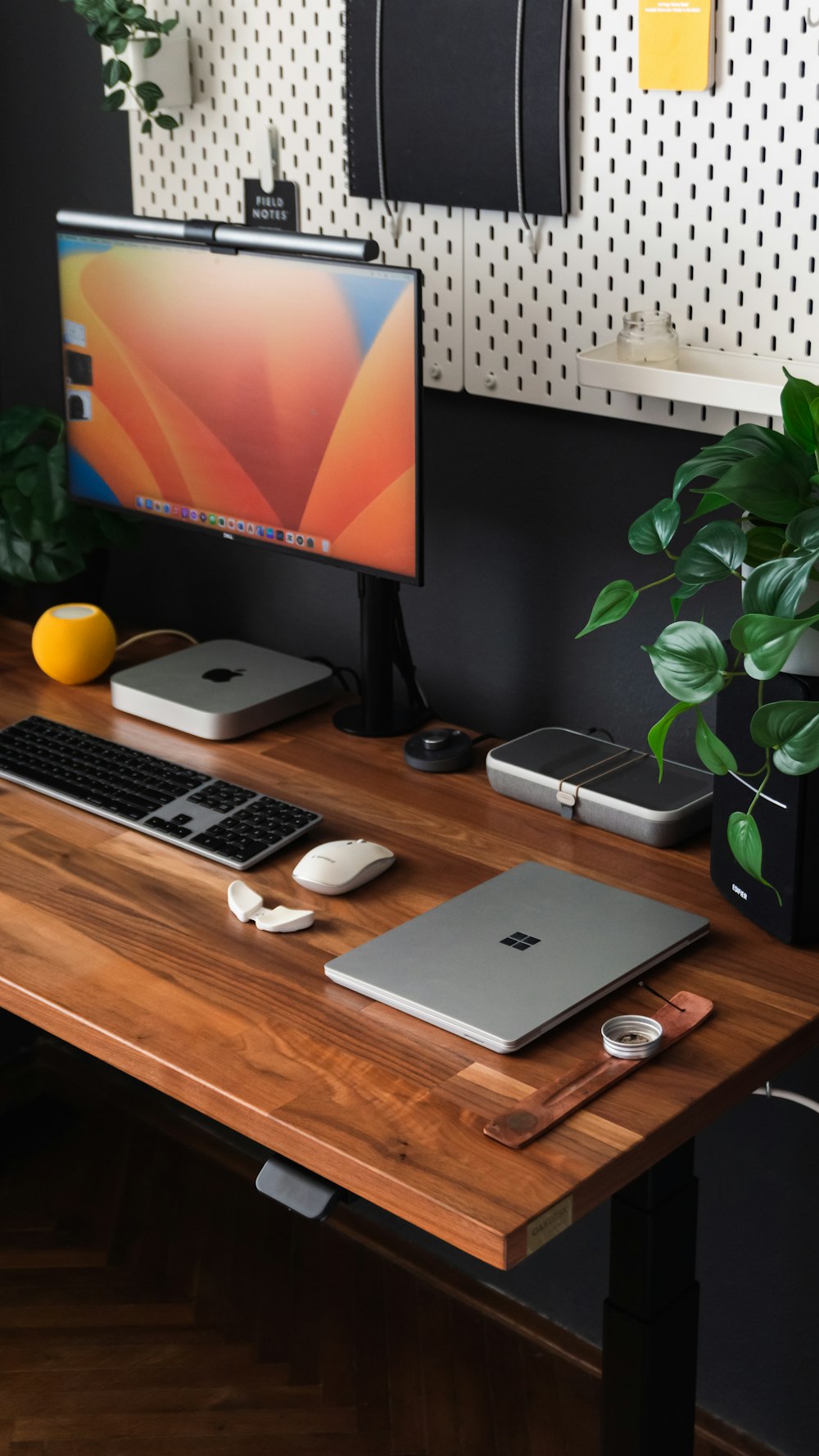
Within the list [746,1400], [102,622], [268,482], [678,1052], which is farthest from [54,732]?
[746,1400]

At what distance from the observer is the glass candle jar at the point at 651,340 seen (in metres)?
1.50

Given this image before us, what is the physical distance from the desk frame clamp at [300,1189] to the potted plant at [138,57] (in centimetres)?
133

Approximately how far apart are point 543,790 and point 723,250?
553 mm

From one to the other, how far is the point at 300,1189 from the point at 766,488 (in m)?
0.62

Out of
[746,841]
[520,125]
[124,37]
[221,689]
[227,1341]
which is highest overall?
[124,37]

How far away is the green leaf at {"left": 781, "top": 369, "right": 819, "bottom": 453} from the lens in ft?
3.84

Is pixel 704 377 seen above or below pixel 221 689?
above

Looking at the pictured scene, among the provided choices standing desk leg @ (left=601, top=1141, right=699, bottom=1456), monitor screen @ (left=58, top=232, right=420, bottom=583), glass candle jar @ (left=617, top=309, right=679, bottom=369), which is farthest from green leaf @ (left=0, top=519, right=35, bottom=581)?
standing desk leg @ (left=601, top=1141, right=699, bottom=1456)

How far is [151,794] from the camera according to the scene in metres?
1.59

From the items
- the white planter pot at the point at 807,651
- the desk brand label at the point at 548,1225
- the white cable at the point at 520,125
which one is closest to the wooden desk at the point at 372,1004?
the desk brand label at the point at 548,1225

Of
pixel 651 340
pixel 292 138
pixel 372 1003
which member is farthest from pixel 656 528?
pixel 292 138

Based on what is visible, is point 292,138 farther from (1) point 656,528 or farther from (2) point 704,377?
(1) point 656,528

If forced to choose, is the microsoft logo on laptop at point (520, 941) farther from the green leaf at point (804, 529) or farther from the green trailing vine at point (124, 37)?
the green trailing vine at point (124, 37)

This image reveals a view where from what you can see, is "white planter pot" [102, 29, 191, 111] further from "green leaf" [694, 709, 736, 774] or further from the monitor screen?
"green leaf" [694, 709, 736, 774]
